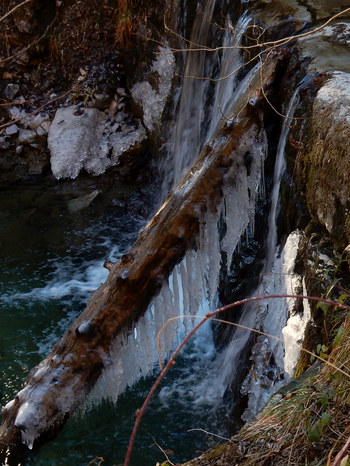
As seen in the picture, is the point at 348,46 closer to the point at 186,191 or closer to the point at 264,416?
the point at 186,191

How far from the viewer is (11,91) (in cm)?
727

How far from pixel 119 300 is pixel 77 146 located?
4.10 metres

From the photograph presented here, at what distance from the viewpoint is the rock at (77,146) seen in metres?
6.77

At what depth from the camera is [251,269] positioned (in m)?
4.04

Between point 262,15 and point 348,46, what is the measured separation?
3.65 feet

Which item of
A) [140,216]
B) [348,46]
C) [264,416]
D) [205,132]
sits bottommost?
[140,216]

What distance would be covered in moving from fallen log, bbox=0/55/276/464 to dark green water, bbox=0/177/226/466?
0.77 feet

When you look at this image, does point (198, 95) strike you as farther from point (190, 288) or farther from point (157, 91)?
point (190, 288)

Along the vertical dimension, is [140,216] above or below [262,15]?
below

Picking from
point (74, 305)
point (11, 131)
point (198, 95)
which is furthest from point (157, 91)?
point (74, 305)

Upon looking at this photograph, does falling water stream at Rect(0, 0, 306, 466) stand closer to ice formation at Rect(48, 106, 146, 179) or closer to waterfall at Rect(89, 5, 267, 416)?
waterfall at Rect(89, 5, 267, 416)

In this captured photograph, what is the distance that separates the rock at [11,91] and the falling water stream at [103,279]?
140 cm

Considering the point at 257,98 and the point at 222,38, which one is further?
the point at 222,38

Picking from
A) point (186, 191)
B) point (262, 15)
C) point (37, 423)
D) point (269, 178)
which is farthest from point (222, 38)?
point (37, 423)
